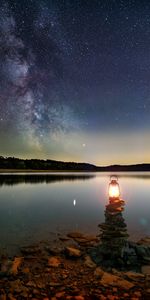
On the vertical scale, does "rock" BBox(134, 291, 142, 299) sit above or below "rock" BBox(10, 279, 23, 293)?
below

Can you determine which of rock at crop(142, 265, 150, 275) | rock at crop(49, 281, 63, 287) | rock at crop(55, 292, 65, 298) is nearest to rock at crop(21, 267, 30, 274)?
rock at crop(49, 281, 63, 287)

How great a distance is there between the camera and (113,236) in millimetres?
9781

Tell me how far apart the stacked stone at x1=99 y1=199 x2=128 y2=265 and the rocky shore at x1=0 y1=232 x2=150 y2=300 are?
15.8 inches

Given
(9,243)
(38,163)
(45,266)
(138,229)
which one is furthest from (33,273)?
(38,163)

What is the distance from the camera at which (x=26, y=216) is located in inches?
810

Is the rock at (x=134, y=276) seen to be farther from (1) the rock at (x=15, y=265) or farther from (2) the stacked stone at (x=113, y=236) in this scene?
(1) the rock at (x=15, y=265)

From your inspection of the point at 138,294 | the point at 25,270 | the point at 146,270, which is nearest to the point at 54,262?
the point at 25,270

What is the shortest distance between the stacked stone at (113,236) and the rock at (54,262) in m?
1.71

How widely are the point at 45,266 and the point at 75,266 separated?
1087 mm

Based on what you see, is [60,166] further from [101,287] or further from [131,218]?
[101,287]

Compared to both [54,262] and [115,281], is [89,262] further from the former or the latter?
[115,281]

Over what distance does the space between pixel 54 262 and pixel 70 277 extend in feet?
4.60

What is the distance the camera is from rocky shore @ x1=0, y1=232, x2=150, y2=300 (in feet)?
22.8

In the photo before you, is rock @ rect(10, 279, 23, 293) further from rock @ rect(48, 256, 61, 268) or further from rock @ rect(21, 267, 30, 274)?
rock @ rect(48, 256, 61, 268)
